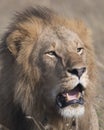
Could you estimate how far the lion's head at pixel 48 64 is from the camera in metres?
6.30

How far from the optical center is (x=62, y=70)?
6.32m

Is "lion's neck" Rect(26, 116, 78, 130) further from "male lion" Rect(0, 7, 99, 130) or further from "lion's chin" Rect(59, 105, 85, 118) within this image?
"lion's chin" Rect(59, 105, 85, 118)

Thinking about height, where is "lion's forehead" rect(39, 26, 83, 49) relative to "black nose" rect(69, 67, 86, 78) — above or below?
above

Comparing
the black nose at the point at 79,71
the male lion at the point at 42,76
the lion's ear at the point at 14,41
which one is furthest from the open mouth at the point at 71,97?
the lion's ear at the point at 14,41

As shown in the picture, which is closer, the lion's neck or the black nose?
the black nose

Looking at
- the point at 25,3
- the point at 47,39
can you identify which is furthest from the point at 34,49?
the point at 25,3

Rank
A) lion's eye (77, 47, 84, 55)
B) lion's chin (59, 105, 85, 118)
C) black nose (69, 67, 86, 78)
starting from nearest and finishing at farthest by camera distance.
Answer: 1. black nose (69, 67, 86, 78)
2. lion's chin (59, 105, 85, 118)
3. lion's eye (77, 47, 84, 55)

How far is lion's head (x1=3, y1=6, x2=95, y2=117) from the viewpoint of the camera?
6.30 m

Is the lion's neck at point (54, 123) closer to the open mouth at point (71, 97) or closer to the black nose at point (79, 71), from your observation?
the open mouth at point (71, 97)

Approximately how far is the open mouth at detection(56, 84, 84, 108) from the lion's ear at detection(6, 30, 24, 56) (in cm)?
56

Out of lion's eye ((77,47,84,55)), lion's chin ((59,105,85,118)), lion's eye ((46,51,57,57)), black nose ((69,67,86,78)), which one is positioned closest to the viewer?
black nose ((69,67,86,78))

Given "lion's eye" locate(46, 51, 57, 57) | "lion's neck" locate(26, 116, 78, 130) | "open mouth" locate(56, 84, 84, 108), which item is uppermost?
"lion's eye" locate(46, 51, 57, 57)

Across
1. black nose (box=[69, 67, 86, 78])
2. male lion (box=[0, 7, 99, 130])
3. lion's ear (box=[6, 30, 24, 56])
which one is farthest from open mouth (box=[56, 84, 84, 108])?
lion's ear (box=[6, 30, 24, 56])

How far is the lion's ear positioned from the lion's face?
162 mm
